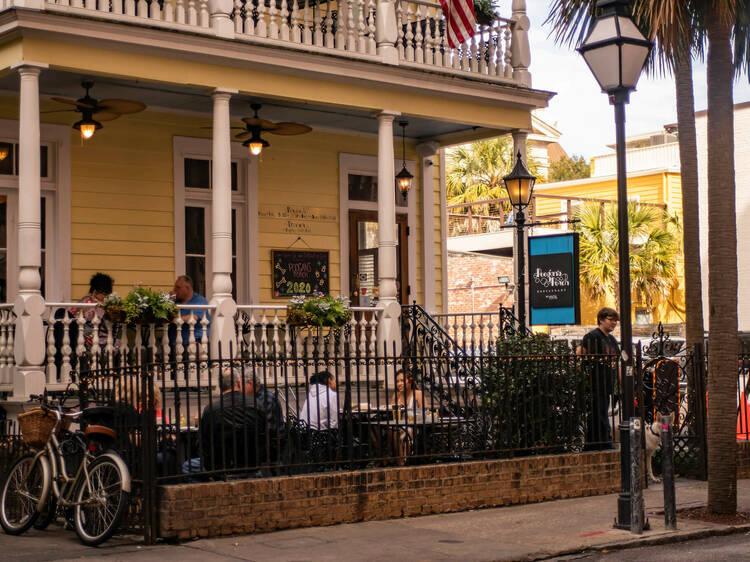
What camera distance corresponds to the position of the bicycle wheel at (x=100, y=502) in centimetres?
900

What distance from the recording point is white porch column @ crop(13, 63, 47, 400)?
12398mm

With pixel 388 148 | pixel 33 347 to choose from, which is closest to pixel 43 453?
pixel 33 347

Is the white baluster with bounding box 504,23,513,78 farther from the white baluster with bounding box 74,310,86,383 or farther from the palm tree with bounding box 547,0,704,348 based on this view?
the white baluster with bounding box 74,310,86,383

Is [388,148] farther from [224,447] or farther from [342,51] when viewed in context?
[224,447]

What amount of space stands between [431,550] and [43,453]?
3.29 meters

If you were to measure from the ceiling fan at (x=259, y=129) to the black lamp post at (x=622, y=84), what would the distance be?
6442 millimetres

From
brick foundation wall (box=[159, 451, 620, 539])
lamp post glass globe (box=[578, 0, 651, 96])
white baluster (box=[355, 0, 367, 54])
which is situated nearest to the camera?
brick foundation wall (box=[159, 451, 620, 539])

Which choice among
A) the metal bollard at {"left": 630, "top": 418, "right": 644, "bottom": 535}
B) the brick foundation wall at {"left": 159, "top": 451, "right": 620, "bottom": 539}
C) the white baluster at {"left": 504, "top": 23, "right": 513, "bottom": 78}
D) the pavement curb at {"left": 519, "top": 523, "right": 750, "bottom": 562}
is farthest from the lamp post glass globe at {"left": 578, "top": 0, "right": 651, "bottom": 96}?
the white baluster at {"left": 504, "top": 23, "right": 513, "bottom": 78}

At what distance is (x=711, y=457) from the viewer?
10828mm

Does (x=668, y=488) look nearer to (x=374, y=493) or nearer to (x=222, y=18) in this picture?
(x=374, y=493)

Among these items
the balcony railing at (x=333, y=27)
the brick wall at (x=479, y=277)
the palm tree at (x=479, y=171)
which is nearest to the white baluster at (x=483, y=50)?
the balcony railing at (x=333, y=27)

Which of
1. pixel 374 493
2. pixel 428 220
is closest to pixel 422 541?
pixel 374 493

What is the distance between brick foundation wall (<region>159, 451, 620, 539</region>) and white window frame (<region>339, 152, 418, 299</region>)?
21.6 feet

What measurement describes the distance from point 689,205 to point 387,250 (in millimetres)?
3903
